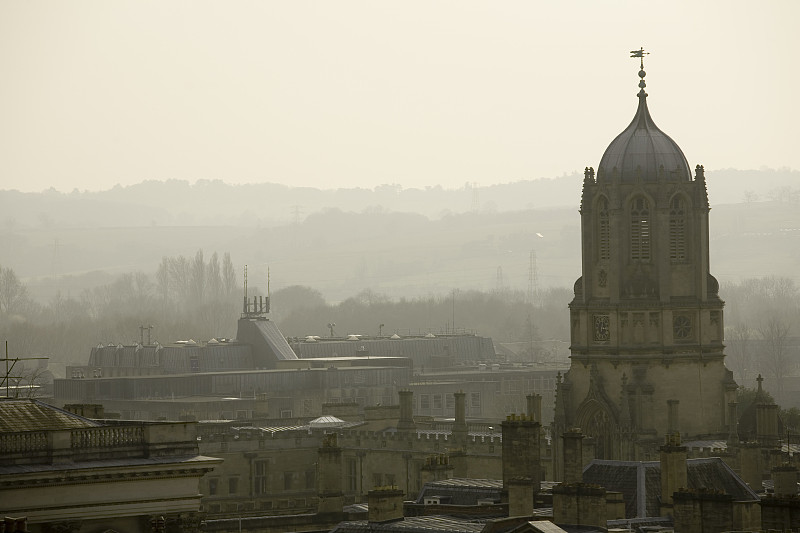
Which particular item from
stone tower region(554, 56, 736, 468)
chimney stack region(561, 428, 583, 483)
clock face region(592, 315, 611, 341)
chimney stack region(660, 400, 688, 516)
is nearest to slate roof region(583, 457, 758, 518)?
chimney stack region(561, 428, 583, 483)

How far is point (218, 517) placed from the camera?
8900 cm

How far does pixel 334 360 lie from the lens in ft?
598

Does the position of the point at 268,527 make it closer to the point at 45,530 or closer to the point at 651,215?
the point at 45,530

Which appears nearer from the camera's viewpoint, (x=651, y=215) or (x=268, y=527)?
(x=268, y=527)

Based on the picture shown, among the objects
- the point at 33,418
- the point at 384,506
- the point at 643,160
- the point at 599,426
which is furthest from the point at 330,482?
the point at 643,160

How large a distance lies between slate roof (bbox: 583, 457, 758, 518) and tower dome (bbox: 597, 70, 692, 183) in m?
27.5

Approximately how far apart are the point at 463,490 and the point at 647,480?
6160 mm

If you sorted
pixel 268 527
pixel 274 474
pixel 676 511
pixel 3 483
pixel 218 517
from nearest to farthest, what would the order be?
pixel 3 483, pixel 676 511, pixel 268 527, pixel 218 517, pixel 274 474

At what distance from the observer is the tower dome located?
105562 millimetres

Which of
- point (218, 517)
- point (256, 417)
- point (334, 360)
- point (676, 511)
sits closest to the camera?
point (676, 511)

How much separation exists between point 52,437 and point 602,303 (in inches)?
1989

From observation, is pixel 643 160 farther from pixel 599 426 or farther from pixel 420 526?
pixel 420 526

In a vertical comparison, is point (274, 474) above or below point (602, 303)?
below

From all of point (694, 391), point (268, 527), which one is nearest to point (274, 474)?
point (694, 391)
